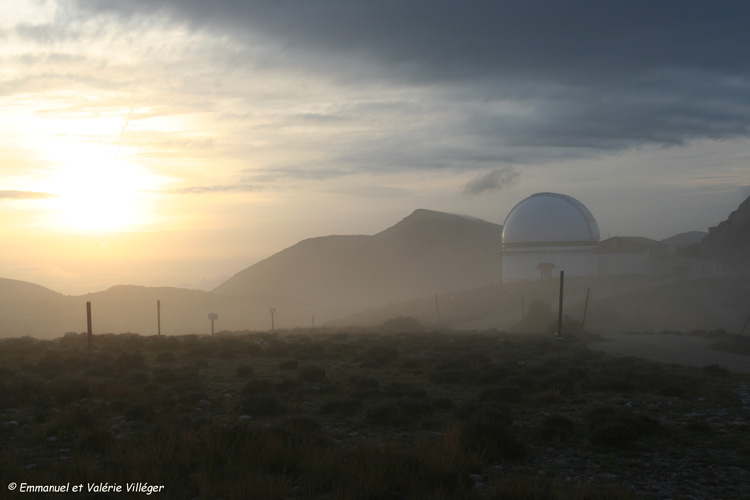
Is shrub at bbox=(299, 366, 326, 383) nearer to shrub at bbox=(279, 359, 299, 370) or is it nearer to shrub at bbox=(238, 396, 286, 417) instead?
shrub at bbox=(279, 359, 299, 370)

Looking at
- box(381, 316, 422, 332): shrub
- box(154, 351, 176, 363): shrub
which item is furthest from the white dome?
box(154, 351, 176, 363): shrub

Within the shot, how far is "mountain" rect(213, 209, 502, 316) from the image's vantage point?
11069cm

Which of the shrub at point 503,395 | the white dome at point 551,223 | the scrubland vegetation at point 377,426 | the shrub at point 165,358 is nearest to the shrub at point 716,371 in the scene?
the scrubland vegetation at point 377,426

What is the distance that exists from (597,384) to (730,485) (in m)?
6.01

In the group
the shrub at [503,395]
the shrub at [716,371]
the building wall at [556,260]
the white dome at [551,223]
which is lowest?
the shrub at [716,371]

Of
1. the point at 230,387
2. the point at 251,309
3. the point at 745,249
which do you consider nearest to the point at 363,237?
the point at 251,309

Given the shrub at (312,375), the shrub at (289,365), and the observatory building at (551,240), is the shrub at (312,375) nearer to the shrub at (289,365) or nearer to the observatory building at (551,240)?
the shrub at (289,365)

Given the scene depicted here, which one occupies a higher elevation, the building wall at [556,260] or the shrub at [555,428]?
the building wall at [556,260]

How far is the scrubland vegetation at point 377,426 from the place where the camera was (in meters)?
6.20

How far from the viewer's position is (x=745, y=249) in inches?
3150

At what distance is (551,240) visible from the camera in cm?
5806

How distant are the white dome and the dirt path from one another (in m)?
34.4

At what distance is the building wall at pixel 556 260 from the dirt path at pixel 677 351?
33.8m

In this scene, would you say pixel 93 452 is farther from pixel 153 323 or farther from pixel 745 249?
pixel 745 249
